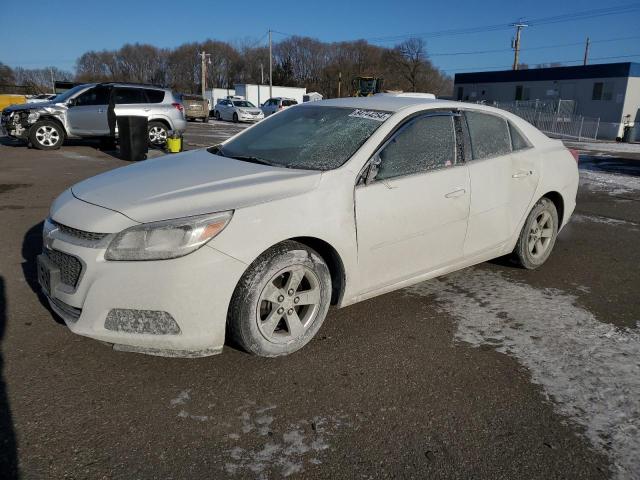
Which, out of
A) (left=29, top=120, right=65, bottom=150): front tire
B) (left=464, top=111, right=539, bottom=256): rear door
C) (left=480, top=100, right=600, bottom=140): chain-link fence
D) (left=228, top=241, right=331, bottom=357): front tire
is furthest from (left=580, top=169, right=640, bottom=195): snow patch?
(left=480, top=100, right=600, bottom=140): chain-link fence

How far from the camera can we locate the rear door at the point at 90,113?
13.0 meters

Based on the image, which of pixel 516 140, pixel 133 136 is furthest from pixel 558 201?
pixel 133 136

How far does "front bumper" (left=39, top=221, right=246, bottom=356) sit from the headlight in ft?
0.13

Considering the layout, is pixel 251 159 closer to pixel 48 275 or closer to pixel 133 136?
pixel 48 275

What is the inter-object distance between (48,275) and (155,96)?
12095mm

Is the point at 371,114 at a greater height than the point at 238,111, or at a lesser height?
greater

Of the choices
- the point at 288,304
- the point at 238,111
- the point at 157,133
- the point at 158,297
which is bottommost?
the point at 288,304

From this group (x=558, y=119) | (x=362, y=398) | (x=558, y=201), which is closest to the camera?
(x=362, y=398)

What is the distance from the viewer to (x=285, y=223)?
109 inches

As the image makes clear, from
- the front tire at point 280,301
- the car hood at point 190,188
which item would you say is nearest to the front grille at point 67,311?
the car hood at point 190,188

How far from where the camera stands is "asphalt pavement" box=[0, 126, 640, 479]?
215cm

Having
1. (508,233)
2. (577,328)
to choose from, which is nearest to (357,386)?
(577,328)

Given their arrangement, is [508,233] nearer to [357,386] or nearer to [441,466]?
[357,386]

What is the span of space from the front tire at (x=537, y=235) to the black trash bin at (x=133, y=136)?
9.51m
